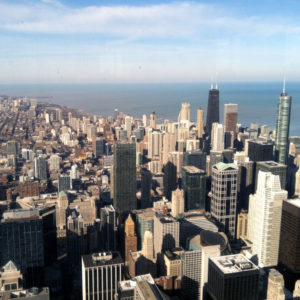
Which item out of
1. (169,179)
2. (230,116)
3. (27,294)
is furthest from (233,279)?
(230,116)

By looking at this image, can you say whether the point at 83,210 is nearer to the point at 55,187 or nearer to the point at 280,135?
the point at 55,187

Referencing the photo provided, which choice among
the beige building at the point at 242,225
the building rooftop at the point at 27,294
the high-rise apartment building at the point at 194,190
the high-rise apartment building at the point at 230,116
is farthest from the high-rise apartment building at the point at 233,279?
the high-rise apartment building at the point at 230,116

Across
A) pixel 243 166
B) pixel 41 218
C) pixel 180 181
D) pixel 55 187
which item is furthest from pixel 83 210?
pixel 243 166

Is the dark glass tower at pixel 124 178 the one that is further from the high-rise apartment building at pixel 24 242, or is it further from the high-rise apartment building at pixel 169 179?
the high-rise apartment building at pixel 24 242

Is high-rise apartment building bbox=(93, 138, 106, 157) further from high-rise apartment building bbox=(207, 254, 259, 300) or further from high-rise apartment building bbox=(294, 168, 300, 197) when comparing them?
high-rise apartment building bbox=(207, 254, 259, 300)

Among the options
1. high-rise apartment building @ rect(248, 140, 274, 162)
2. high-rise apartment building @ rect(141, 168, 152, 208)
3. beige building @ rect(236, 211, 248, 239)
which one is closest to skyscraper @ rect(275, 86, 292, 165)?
high-rise apartment building @ rect(248, 140, 274, 162)

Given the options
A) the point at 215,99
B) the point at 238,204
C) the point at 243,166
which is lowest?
the point at 238,204
